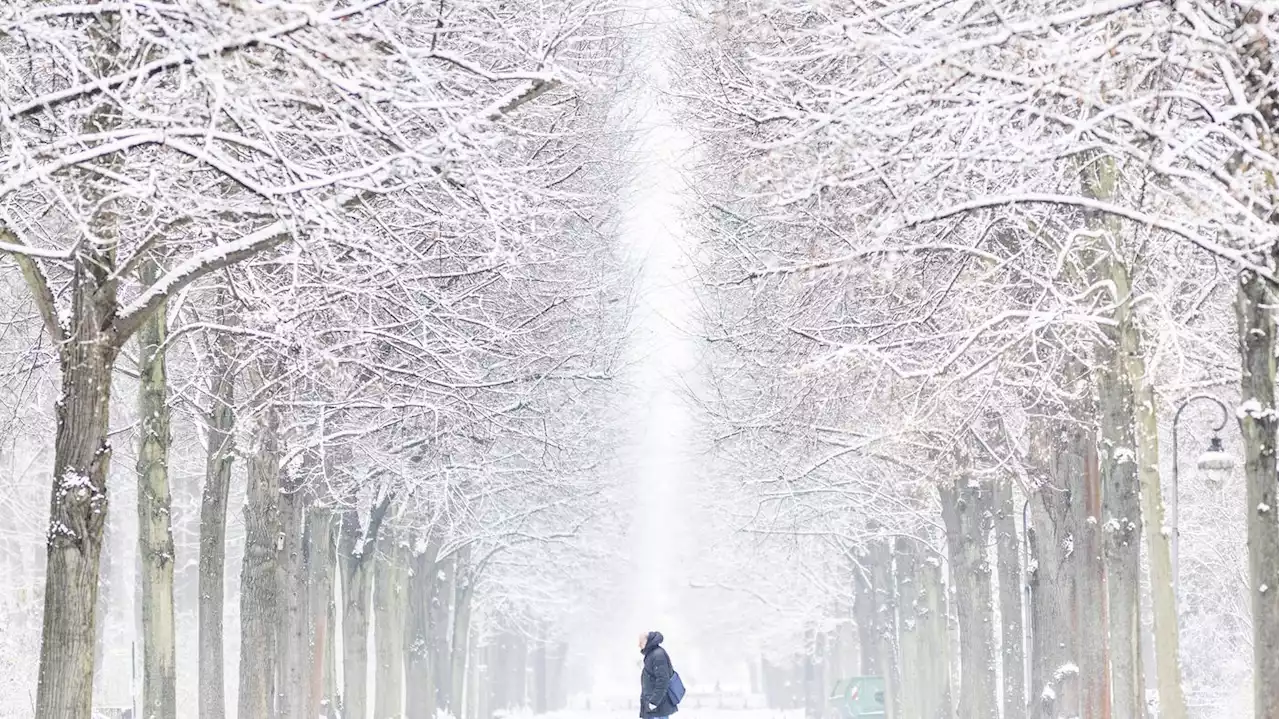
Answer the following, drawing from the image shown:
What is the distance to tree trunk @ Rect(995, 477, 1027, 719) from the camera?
2691 cm

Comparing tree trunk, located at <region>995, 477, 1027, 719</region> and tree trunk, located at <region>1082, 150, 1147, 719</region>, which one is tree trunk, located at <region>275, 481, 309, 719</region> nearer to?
tree trunk, located at <region>995, 477, 1027, 719</region>

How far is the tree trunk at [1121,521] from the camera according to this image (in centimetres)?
1841

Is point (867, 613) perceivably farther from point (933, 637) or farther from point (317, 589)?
point (317, 589)

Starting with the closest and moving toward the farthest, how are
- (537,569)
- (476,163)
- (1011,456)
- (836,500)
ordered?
(476,163) → (1011,456) → (836,500) → (537,569)

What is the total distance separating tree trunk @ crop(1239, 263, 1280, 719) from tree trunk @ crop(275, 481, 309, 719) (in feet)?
44.1

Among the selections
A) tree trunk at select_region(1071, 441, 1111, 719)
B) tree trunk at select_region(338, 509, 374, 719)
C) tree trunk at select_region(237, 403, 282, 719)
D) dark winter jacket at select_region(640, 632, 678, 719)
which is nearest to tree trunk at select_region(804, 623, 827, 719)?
tree trunk at select_region(338, 509, 374, 719)

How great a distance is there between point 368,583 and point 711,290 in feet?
25.4

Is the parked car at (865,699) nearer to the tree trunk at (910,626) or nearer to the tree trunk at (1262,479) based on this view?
the tree trunk at (910,626)

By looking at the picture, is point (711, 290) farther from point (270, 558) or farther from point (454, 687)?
point (454, 687)

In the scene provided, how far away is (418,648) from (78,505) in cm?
2436

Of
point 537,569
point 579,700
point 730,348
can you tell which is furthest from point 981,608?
point 579,700

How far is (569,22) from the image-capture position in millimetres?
16281

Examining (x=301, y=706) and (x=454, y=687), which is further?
(x=454, y=687)

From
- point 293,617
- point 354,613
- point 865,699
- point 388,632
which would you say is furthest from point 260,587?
point 865,699
